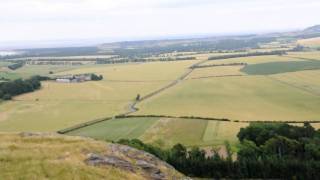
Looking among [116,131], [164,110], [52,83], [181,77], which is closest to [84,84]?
[52,83]

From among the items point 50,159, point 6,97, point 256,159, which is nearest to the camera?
point 50,159

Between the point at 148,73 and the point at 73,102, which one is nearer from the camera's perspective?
the point at 73,102

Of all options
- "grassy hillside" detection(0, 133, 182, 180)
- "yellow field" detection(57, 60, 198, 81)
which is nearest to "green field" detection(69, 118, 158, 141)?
"grassy hillside" detection(0, 133, 182, 180)

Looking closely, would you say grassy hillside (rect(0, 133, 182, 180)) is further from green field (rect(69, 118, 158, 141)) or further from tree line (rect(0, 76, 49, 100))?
tree line (rect(0, 76, 49, 100))

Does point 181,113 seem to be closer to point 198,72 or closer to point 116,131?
point 116,131

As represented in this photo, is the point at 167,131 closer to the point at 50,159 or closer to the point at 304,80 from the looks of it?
the point at 50,159

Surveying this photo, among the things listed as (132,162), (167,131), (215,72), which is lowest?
(167,131)

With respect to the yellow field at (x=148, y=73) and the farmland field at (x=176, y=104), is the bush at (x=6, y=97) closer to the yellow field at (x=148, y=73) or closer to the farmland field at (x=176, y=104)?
the farmland field at (x=176, y=104)

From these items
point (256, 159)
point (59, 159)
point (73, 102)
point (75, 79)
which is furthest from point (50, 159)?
point (75, 79)

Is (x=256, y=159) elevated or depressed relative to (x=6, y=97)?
elevated

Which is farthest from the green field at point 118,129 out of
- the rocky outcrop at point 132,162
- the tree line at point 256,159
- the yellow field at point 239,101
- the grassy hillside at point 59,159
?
the rocky outcrop at point 132,162
